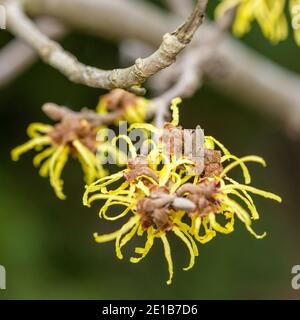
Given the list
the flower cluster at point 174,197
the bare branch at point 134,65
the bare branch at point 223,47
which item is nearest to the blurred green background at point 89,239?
the bare branch at point 223,47

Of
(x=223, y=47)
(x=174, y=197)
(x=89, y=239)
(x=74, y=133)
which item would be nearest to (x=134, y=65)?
(x=174, y=197)

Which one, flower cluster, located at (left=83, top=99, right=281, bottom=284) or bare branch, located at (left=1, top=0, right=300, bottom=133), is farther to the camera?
bare branch, located at (left=1, top=0, right=300, bottom=133)

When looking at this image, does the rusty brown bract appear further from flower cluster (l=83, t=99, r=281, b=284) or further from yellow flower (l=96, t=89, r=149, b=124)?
flower cluster (l=83, t=99, r=281, b=284)

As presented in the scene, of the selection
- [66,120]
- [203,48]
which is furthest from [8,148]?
[66,120]

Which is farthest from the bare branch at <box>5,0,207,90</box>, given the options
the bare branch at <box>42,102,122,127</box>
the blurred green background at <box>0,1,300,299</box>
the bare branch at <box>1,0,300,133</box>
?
the blurred green background at <box>0,1,300,299</box>

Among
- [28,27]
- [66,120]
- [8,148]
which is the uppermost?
[8,148]

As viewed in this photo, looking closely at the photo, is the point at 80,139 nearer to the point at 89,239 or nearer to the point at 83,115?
the point at 83,115

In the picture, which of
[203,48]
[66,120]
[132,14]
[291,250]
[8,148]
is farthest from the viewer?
[291,250]

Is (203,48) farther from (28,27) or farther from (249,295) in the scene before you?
(249,295)

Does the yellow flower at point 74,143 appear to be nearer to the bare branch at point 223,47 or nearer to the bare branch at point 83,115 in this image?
the bare branch at point 83,115
